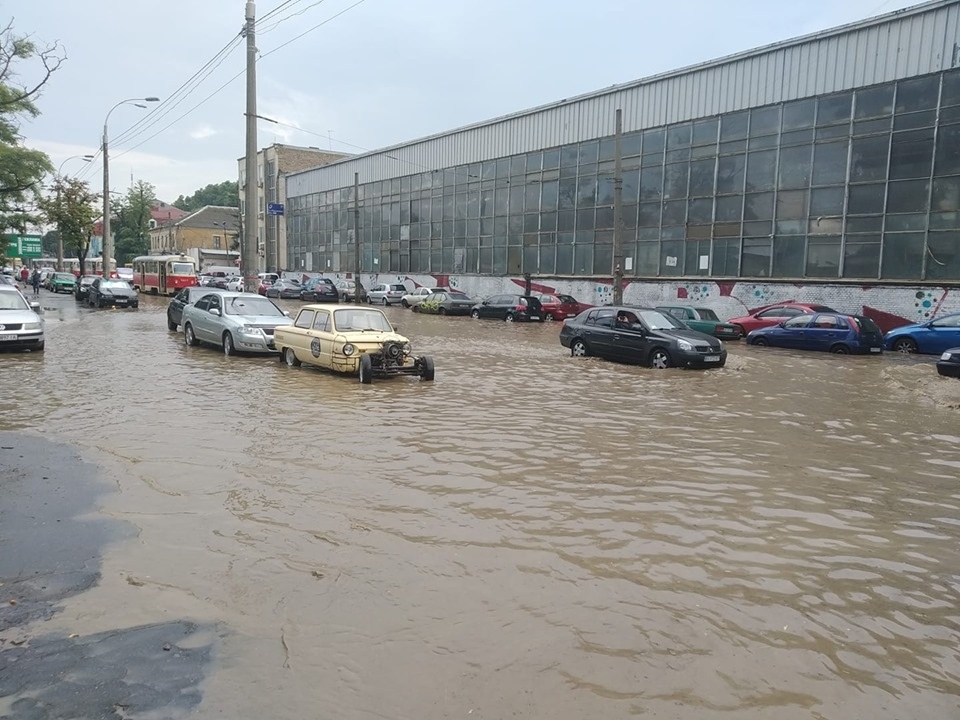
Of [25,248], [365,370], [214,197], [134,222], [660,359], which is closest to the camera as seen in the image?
[365,370]

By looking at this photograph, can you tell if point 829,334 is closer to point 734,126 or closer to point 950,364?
point 950,364

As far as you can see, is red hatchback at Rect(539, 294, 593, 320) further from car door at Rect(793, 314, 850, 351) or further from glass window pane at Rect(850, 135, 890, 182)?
car door at Rect(793, 314, 850, 351)

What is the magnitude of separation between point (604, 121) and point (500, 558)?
35702 millimetres

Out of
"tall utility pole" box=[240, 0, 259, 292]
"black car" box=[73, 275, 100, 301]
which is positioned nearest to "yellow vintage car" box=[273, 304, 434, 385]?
"tall utility pole" box=[240, 0, 259, 292]

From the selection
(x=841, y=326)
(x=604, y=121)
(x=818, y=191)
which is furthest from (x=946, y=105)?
(x=604, y=121)

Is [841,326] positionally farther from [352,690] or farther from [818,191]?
[352,690]

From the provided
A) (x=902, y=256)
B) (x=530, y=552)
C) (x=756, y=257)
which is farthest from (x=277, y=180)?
(x=530, y=552)

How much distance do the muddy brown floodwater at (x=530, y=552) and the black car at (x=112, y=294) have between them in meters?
25.4

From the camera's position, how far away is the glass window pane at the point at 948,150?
2503 cm

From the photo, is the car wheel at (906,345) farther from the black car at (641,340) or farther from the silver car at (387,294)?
the silver car at (387,294)

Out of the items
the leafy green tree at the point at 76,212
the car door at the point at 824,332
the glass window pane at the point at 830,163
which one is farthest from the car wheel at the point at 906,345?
the leafy green tree at the point at 76,212

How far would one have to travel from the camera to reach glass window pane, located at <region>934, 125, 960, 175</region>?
2503cm

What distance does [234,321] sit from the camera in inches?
656

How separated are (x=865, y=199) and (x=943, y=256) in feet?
12.0
